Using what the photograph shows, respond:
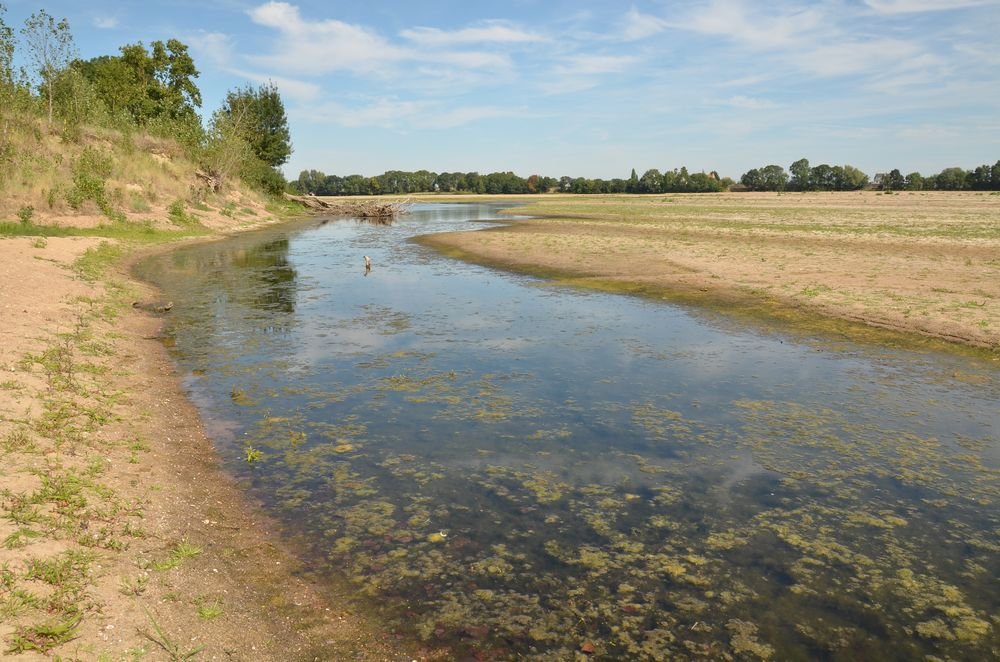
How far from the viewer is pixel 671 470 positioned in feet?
28.5

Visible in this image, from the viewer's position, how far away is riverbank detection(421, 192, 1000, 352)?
17.8m

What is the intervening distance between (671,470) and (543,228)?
144ft

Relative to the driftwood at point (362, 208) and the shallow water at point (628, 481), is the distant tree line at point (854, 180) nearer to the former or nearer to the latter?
the driftwood at point (362, 208)

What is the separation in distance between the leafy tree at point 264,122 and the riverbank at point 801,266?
153 feet

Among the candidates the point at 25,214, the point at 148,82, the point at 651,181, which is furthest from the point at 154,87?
the point at 651,181

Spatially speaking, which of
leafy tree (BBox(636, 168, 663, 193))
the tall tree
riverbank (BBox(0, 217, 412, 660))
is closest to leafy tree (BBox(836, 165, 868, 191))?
leafy tree (BBox(636, 168, 663, 193))

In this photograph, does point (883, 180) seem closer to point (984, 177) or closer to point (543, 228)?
point (984, 177)

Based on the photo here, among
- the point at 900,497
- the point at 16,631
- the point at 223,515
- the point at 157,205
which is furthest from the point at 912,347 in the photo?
the point at 157,205

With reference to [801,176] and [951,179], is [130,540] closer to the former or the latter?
[951,179]

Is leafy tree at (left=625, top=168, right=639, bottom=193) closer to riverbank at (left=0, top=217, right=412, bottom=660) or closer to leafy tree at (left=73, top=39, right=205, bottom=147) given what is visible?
leafy tree at (left=73, top=39, right=205, bottom=147)

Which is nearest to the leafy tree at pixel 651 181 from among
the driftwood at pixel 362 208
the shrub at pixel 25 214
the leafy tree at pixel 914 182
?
the leafy tree at pixel 914 182

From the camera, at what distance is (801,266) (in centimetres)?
2623

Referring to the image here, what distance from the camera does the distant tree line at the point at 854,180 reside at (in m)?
130

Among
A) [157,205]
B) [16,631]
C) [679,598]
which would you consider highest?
[157,205]
